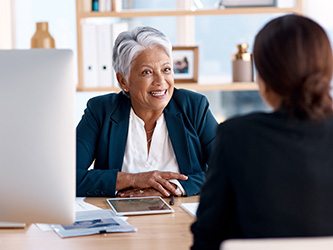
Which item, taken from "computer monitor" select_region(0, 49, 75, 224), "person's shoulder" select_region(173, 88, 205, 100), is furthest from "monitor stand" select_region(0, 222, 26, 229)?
"person's shoulder" select_region(173, 88, 205, 100)

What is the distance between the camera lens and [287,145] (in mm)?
977

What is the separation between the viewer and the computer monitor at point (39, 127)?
4.20ft

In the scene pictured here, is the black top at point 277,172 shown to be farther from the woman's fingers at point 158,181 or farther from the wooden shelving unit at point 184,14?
the wooden shelving unit at point 184,14

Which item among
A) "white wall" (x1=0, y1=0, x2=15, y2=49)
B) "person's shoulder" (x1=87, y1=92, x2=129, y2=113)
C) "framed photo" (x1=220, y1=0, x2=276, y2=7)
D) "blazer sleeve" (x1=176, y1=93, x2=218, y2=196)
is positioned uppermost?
"framed photo" (x1=220, y1=0, x2=276, y2=7)

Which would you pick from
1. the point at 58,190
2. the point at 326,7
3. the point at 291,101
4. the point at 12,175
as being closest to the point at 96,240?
the point at 58,190

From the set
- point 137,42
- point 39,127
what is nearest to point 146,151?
point 137,42

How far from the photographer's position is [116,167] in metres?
2.13

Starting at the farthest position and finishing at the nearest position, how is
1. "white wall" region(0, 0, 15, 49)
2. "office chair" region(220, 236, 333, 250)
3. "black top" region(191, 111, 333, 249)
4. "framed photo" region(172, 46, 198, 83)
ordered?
"white wall" region(0, 0, 15, 49)
"framed photo" region(172, 46, 198, 83)
"black top" region(191, 111, 333, 249)
"office chair" region(220, 236, 333, 250)

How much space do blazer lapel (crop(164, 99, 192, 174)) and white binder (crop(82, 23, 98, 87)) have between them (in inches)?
46.2

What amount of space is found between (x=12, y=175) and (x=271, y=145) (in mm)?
718

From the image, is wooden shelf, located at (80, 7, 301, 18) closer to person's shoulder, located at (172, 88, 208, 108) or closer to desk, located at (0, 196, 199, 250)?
person's shoulder, located at (172, 88, 208, 108)

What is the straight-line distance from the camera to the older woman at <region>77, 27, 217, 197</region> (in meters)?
2.15

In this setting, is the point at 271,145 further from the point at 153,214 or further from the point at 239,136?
the point at 153,214

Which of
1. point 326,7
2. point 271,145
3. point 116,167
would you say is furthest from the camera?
point 326,7
